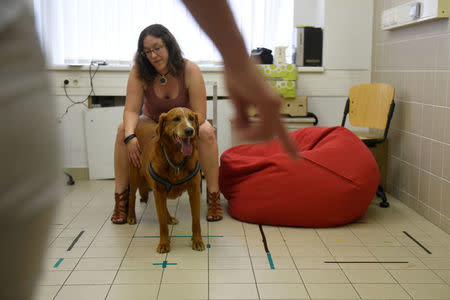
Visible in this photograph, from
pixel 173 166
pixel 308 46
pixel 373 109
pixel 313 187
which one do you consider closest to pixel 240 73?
pixel 173 166

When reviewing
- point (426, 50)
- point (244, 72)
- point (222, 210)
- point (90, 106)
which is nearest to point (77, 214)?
point (222, 210)

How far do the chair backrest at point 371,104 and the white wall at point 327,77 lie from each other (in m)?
0.49

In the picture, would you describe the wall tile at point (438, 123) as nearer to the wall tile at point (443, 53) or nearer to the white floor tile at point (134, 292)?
the wall tile at point (443, 53)

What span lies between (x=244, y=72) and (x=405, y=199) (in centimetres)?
314

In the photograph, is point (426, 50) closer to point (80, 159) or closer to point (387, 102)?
point (387, 102)

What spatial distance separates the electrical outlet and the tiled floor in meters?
1.44

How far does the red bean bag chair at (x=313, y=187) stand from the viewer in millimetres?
2701

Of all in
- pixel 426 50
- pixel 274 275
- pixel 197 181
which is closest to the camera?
pixel 274 275

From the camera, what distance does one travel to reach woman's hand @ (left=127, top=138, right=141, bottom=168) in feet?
9.01

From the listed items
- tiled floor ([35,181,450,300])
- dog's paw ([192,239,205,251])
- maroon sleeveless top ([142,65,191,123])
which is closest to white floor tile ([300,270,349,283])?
tiled floor ([35,181,450,300])

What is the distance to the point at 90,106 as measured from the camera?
4121 millimetres

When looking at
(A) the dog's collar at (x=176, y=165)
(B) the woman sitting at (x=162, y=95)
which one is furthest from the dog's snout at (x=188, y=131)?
(B) the woman sitting at (x=162, y=95)

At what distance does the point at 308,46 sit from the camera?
410 centimetres

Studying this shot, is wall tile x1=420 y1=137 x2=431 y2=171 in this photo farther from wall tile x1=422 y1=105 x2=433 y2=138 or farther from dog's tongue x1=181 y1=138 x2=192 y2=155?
dog's tongue x1=181 y1=138 x2=192 y2=155
